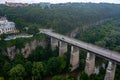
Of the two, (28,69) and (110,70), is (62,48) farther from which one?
(110,70)

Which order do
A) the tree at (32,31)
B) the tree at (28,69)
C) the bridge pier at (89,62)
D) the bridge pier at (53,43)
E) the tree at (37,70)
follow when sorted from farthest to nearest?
the tree at (32,31)
the bridge pier at (53,43)
the bridge pier at (89,62)
the tree at (28,69)
the tree at (37,70)

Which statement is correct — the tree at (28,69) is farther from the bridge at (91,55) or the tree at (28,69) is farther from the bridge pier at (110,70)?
the bridge pier at (110,70)

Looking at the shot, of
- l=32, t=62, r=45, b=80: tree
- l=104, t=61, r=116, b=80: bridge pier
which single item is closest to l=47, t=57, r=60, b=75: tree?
l=32, t=62, r=45, b=80: tree

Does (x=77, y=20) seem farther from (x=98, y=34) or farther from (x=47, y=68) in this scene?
(x=47, y=68)

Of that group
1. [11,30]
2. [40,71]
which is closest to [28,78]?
[40,71]

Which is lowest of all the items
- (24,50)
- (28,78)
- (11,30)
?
(28,78)

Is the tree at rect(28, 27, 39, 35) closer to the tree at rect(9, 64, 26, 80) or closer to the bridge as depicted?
the bridge

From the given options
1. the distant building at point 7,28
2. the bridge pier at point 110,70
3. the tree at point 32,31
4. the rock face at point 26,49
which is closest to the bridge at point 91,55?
the bridge pier at point 110,70

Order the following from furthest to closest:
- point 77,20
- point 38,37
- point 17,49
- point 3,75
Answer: point 77,20 < point 38,37 < point 17,49 < point 3,75

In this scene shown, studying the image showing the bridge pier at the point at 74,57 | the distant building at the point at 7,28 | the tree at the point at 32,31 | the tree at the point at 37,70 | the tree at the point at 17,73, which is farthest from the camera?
the tree at the point at 32,31
